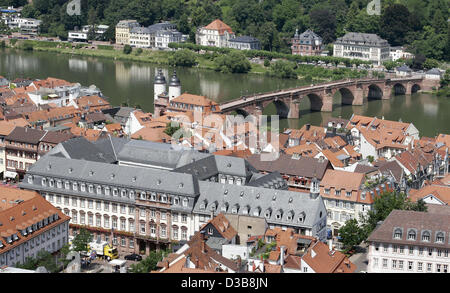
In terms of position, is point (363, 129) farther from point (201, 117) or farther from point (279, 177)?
point (279, 177)

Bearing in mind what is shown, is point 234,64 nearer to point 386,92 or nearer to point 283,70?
point 283,70

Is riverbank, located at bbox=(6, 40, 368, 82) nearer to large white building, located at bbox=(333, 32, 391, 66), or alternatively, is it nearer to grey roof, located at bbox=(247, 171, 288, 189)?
large white building, located at bbox=(333, 32, 391, 66)

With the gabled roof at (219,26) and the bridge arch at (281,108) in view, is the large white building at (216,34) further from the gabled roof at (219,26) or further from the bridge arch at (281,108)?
the bridge arch at (281,108)

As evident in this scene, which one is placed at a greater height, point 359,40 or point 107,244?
point 359,40

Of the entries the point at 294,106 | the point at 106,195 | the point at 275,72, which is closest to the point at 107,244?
the point at 106,195
